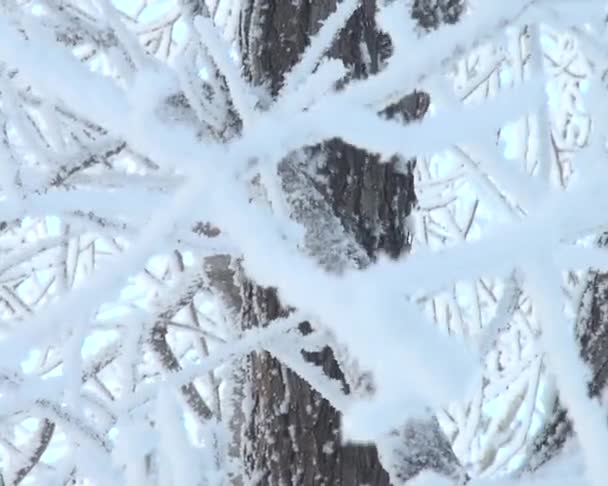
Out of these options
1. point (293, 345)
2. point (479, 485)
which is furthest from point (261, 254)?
point (293, 345)

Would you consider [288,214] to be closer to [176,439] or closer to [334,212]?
[176,439]

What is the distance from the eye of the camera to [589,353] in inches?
77.2

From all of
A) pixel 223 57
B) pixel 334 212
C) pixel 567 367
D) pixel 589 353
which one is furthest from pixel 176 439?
pixel 589 353

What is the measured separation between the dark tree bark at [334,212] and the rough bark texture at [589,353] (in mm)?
340

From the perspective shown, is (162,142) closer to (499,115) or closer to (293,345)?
(499,115)

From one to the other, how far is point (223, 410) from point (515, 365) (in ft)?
8.83

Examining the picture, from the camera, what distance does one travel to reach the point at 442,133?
65 cm

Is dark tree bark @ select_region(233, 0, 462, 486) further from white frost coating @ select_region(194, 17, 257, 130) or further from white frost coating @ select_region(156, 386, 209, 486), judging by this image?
white frost coating @ select_region(156, 386, 209, 486)

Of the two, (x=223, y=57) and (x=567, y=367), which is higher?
(x=223, y=57)

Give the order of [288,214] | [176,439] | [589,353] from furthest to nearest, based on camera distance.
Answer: [589,353] → [288,214] → [176,439]

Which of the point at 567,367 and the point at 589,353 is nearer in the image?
the point at 567,367

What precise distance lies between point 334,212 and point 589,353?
0.51m

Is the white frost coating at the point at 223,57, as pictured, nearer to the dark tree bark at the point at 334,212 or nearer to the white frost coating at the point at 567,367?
the white frost coating at the point at 567,367

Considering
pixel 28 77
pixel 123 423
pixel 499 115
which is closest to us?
pixel 499 115
